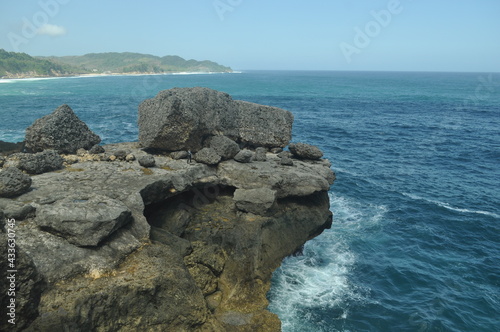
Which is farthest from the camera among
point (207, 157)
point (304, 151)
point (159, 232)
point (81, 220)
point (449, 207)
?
point (449, 207)

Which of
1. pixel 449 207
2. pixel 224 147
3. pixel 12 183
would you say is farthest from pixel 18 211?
pixel 449 207

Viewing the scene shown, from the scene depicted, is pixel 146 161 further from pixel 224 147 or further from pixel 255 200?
pixel 255 200

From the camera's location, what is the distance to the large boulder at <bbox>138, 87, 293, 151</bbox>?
22.3 meters

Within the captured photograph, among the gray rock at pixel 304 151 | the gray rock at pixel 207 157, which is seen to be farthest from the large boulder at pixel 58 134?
the gray rock at pixel 304 151

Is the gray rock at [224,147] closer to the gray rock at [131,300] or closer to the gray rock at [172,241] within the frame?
the gray rock at [172,241]

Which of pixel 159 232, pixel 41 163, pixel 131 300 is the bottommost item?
pixel 159 232

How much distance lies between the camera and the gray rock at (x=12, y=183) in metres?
15.2

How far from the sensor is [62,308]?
36.3 feet

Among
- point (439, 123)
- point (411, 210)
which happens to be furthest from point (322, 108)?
point (411, 210)

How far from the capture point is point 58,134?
2225 cm

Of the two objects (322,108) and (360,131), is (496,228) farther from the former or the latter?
(322,108)

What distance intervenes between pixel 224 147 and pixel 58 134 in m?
10.5

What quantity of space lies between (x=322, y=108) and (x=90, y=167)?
282 ft

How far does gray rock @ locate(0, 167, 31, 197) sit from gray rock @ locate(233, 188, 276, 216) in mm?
10417
